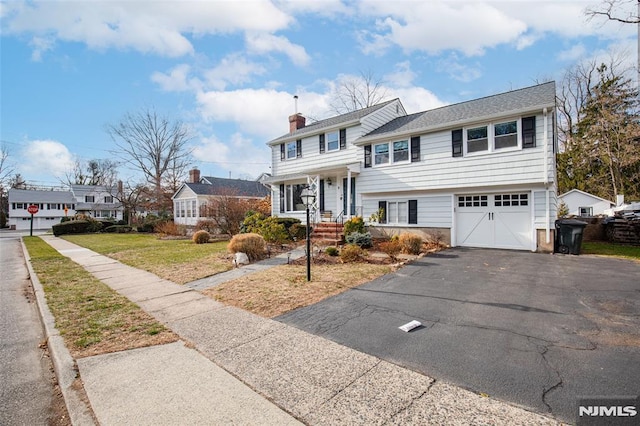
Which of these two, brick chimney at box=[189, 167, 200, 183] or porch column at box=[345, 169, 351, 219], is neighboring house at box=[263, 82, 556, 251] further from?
brick chimney at box=[189, 167, 200, 183]

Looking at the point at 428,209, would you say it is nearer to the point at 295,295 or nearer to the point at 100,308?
the point at 295,295

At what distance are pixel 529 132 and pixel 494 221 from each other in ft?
12.0

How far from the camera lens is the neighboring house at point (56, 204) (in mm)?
45906

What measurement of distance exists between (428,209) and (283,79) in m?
9.19

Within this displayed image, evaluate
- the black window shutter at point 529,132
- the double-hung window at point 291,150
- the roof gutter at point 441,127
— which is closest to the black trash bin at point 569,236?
the black window shutter at point 529,132

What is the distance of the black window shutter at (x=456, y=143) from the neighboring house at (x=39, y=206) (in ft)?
178

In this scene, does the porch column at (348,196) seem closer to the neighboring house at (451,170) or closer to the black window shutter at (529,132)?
the neighboring house at (451,170)

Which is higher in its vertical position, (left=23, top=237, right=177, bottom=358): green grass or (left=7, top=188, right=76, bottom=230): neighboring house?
(left=7, top=188, right=76, bottom=230): neighboring house

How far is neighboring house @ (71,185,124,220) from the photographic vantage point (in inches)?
1983

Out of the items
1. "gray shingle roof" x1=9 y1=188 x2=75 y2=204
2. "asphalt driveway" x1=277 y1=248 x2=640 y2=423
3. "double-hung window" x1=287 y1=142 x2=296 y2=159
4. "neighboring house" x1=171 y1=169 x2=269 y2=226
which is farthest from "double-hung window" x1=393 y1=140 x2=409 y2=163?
"gray shingle roof" x1=9 y1=188 x2=75 y2=204

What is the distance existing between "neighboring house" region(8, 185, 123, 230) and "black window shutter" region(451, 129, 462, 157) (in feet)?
151

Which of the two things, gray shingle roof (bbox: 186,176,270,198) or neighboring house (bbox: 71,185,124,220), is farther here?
neighboring house (bbox: 71,185,124,220)

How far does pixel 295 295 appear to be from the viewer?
20.7ft

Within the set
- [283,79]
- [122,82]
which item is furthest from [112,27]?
[283,79]
